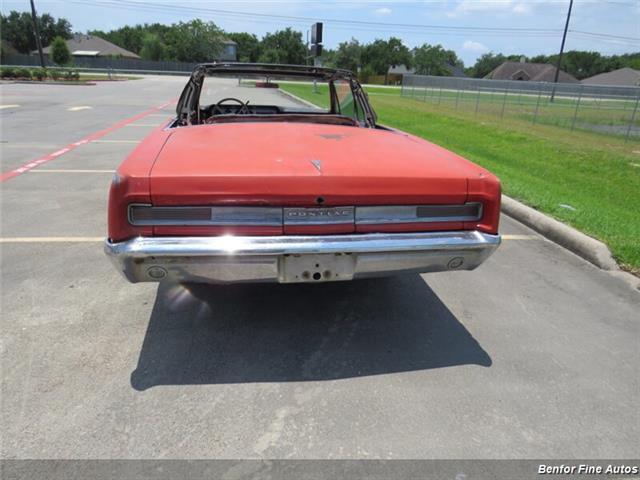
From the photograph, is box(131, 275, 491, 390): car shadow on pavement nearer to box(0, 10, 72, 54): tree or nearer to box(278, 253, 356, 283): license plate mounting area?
box(278, 253, 356, 283): license plate mounting area

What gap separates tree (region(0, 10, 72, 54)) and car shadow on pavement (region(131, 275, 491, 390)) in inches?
3839

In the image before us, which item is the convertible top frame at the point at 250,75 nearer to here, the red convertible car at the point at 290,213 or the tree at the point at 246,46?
the red convertible car at the point at 290,213

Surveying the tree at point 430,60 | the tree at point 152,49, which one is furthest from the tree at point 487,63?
the tree at point 152,49

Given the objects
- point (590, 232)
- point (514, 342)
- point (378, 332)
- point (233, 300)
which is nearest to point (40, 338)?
point (233, 300)

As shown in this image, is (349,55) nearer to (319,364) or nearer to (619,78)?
(619,78)

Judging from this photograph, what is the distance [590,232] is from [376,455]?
3.80 m

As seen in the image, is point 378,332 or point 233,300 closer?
point 378,332

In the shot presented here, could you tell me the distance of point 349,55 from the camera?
297ft

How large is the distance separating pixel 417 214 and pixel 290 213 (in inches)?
28.6

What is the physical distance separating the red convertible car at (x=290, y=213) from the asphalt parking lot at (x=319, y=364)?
554 mm

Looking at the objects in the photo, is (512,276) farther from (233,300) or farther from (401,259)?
(233,300)

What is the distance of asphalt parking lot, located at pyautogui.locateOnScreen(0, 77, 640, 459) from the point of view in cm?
219

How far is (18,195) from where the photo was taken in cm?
580

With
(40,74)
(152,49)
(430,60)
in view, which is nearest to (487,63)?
(430,60)
